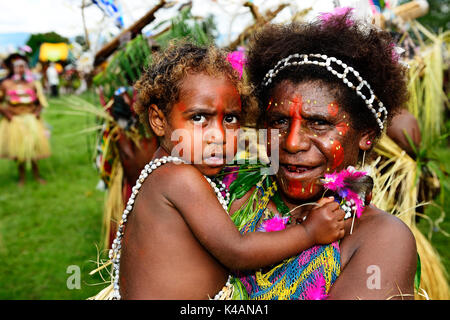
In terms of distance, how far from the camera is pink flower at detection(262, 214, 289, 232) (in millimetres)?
1902

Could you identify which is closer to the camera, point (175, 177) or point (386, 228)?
point (386, 228)

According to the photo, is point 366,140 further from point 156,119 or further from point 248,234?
point 156,119

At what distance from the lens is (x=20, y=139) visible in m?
9.15

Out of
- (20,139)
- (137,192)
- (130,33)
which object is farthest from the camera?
(20,139)

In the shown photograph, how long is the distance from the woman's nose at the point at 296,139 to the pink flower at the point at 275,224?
32 cm

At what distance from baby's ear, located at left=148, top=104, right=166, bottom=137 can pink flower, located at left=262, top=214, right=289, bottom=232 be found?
61 cm

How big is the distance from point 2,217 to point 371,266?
7.05 metres

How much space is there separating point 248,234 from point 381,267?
1.65 ft

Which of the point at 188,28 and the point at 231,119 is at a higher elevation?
the point at 188,28

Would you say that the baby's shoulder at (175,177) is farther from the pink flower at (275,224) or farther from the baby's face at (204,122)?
the pink flower at (275,224)

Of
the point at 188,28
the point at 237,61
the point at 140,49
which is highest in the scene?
the point at 188,28

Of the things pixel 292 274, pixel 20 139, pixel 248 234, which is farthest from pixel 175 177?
pixel 20 139

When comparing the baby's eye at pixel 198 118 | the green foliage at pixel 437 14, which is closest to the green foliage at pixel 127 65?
the baby's eye at pixel 198 118

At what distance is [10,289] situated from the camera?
4.84m
